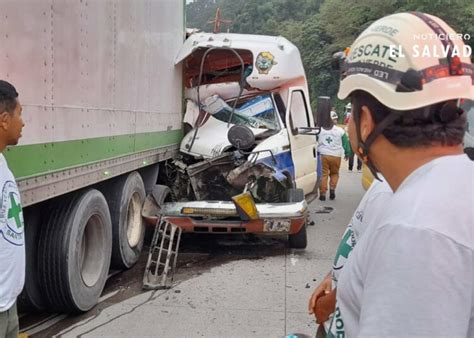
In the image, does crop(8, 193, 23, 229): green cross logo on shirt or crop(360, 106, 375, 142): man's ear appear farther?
crop(8, 193, 23, 229): green cross logo on shirt

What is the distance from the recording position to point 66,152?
12.0 feet

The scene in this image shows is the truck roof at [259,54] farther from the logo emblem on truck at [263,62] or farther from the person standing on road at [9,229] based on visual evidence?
the person standing on road at [9,229]

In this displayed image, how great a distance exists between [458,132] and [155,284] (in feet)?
13.9

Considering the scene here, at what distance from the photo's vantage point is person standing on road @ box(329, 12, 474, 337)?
2.99ft

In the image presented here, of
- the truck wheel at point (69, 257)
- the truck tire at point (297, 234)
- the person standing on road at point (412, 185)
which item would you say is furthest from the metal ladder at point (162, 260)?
the person standing on road at point (412, 185)

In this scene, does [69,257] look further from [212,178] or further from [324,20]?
[324,20]

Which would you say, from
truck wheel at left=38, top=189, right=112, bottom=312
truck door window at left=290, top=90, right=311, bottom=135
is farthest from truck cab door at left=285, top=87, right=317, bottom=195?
truck wheel at left=38, top=189, right=112, bottom=312

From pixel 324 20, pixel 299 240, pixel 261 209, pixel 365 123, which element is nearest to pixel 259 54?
pixel 261 209

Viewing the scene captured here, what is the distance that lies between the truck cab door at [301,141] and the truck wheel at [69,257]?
11.1 feet

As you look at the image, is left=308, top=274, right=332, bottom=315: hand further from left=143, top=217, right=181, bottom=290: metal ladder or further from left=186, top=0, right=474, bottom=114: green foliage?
left=186, top=0, right=474, bottom=114: green foliage

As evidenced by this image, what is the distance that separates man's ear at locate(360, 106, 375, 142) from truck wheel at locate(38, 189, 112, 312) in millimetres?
3243

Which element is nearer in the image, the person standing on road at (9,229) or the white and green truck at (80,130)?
the person standing on road at (9,229)

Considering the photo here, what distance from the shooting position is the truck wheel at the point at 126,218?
5137 millimetres

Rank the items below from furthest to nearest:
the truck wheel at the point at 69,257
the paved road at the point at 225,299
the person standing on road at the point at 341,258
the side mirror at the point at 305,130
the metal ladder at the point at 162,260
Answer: the side mirror at the point at 305,130, the metal ladder at the point at 162,260, the paved road at the point at 225,299, the truck wheel at the point at 69,257, the person standing on road at the point at 341,258
